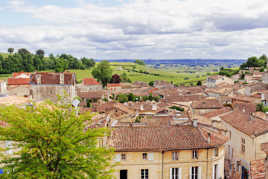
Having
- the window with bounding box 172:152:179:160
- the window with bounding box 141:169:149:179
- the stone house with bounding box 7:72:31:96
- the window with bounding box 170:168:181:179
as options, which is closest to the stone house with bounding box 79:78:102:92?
the stone house with bounding box 7:72:31:96

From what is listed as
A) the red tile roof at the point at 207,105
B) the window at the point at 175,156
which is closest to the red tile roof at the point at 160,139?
the window at the point at 175,156

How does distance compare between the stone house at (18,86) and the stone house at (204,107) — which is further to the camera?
the stone house at (18,86)

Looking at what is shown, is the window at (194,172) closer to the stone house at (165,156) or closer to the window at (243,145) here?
the stone house at (165,156)

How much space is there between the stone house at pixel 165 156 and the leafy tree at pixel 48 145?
35.7 feet

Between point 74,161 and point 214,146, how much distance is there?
16524mm

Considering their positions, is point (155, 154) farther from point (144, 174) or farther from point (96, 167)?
point (96, 167)

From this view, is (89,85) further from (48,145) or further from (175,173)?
(48,145)

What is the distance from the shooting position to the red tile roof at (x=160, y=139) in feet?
88.1

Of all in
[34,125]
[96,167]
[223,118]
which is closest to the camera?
[34,125]

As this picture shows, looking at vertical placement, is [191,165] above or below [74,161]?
below

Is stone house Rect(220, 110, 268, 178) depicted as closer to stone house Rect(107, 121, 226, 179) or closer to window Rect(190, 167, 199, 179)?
stone house Rect(107, 121, 226, 179)

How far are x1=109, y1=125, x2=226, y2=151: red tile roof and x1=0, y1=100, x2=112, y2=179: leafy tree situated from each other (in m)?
11.0

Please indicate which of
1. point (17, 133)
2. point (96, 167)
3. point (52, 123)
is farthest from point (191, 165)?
point (17, 133)

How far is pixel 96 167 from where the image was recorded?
15.5 metres
